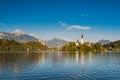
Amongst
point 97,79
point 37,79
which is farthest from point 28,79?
point 97,79

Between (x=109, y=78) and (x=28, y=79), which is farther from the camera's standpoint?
(x=109, y=78)

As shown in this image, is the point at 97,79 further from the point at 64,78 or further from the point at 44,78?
the point at 44,78

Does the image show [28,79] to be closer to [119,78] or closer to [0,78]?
[0,78]

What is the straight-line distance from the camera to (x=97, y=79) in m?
43.8

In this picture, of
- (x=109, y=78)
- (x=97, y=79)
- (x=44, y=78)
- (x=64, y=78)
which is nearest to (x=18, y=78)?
(x=44, y=78)

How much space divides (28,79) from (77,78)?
10.6 m

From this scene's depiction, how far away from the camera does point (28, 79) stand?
140 ft

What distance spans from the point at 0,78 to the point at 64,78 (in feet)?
44.1

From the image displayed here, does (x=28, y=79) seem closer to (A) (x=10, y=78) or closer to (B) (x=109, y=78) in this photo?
(A) (x=10, y=78)

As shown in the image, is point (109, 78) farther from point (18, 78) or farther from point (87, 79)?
point (18, 78)

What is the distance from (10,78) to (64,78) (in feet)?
Answer: 37.5

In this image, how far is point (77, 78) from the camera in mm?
44688

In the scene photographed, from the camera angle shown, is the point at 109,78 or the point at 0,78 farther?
the point at 109,78

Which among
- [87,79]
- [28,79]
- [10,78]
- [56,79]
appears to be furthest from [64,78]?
[10,78]
